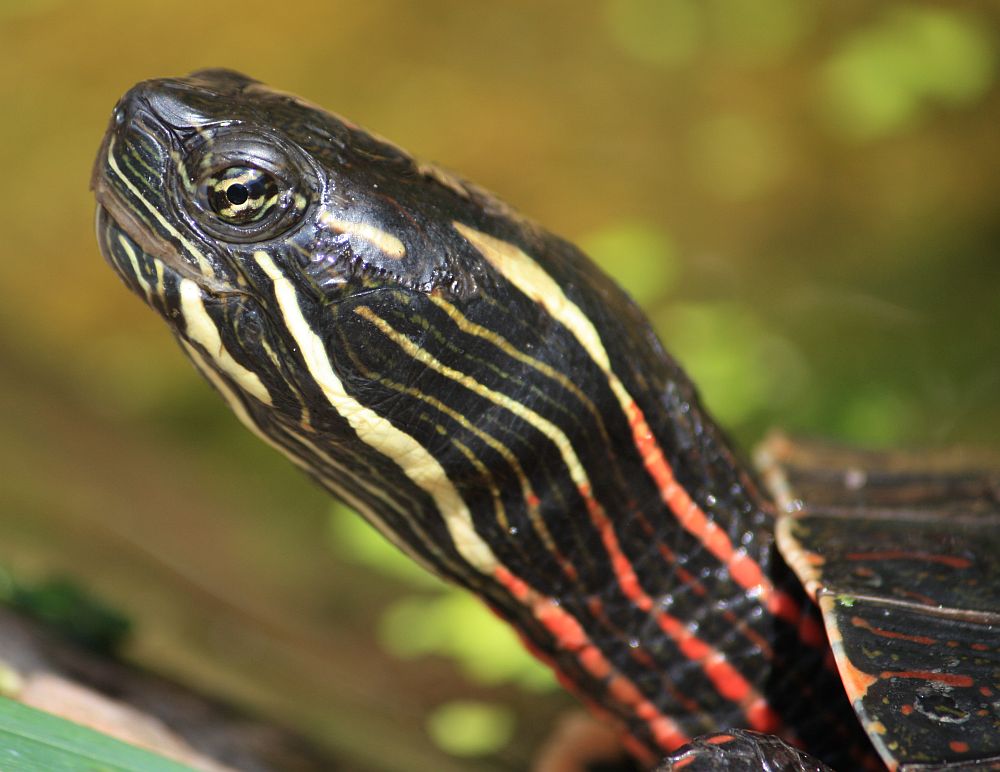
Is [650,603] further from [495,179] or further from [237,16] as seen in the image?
[237,16]

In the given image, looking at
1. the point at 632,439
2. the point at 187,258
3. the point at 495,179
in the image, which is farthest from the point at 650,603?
the point at 495,179

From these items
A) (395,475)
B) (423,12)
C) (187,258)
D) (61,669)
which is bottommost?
(61,669)

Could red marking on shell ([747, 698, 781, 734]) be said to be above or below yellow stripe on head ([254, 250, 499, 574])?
below

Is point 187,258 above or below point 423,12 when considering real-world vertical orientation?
below

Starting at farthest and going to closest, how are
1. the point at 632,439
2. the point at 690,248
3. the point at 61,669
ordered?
the point at 690,248 → the point at 61,669 → the point at 632,439

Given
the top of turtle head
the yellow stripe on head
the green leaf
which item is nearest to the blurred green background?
the yellow stripe on head

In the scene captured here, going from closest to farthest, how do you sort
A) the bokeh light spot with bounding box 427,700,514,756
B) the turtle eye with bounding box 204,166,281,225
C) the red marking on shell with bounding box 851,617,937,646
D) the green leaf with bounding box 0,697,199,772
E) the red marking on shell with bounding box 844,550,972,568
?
the green leaf with bounding box 0,697,199,772
the turtle eye with bounding box 204,166,281,225
the red marking on shell with bounding box 851,617,937,646
the red marking on shell with bounding box 844,550,972,568
the bokeh light spot with bounding box 427,700,514,756

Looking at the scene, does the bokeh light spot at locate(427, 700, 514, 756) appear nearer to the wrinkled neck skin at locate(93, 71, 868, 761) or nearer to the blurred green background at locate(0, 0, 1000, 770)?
the blurred green background at locate(0, 0, 1000, 770)

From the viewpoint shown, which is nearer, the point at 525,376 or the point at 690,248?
the point at 525,376
